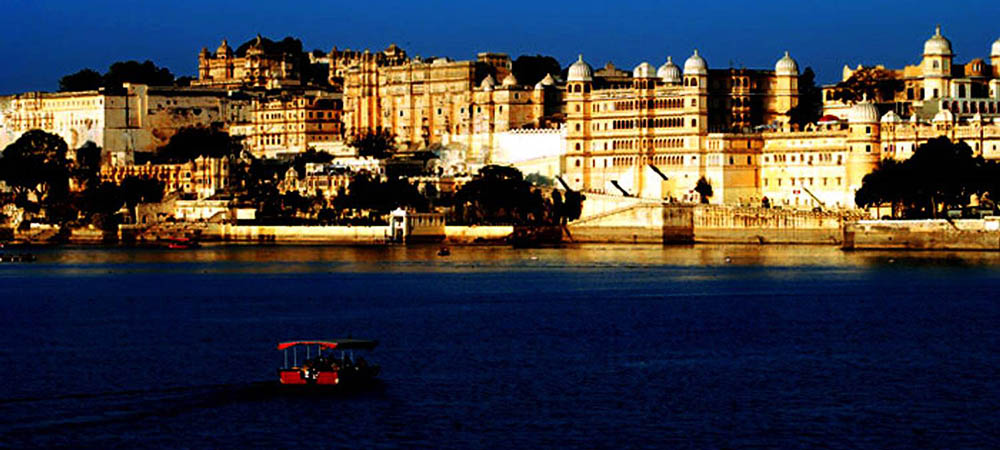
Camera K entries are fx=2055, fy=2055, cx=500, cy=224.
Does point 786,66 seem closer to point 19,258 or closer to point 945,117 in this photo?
point 945,117

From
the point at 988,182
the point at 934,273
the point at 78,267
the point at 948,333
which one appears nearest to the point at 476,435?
the point at 948,333

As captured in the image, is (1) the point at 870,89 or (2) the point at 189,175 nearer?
(1) the point at 870,89

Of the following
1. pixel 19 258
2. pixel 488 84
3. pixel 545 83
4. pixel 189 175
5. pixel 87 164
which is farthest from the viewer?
pixel 87 164

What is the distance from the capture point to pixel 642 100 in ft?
320

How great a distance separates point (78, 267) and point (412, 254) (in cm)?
1435

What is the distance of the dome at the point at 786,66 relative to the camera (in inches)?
3903

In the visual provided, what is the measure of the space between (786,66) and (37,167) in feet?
148

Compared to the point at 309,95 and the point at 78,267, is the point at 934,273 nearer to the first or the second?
the point at 78,267

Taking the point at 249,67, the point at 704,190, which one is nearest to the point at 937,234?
the point at 704,190

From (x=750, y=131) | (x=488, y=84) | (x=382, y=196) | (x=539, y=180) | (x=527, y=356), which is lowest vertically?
(x=527, y=356)

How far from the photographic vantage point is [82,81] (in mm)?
140375

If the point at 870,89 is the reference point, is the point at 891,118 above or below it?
below

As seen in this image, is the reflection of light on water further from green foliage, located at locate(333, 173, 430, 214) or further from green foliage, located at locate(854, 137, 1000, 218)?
green foliage, located at locate(333, 173, 430, 214)

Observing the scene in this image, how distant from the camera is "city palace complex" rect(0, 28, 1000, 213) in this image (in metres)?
93.6
